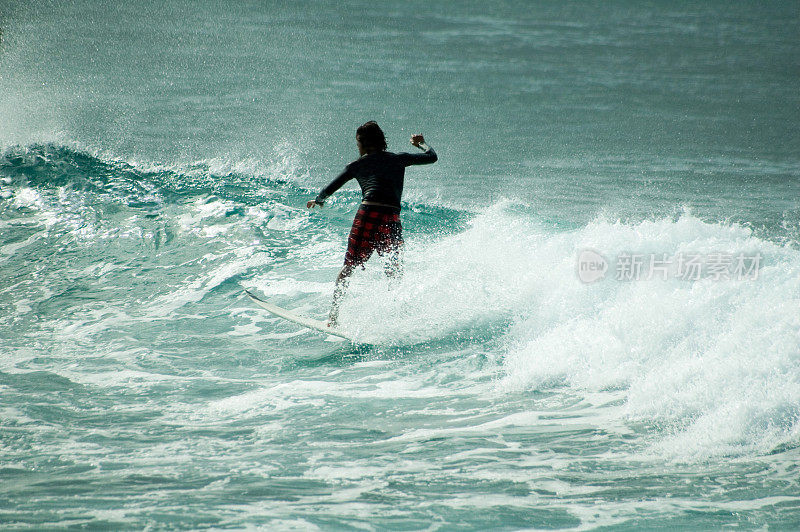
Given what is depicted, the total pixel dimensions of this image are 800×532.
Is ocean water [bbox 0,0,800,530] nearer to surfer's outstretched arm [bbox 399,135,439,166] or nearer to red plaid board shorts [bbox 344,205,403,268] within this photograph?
red plaid board shorts [bbox 344,205,403,268]

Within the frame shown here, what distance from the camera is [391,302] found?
6.16 m

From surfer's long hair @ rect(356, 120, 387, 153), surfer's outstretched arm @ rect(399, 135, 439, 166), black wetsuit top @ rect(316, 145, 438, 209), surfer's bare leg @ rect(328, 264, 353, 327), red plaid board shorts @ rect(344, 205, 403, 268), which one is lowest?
surfer's bare leg @ rect(328, 264, 353, 327)

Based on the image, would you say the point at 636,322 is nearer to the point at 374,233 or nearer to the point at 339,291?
the point at 374,233

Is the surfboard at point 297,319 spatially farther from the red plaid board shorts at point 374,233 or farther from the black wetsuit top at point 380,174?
the black wetsuit top at point 380,174

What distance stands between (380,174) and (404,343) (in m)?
1.47

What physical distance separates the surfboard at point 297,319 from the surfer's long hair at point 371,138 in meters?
1.61

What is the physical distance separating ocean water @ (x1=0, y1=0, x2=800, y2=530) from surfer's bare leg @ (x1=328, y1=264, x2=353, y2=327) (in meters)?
0.11

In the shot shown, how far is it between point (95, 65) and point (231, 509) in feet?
110

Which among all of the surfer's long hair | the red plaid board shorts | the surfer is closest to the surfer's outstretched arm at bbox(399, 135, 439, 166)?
the surfer

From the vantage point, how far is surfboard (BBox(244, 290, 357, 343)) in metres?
6.09

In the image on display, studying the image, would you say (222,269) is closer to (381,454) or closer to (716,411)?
(381,454)

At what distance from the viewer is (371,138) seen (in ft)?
19.2

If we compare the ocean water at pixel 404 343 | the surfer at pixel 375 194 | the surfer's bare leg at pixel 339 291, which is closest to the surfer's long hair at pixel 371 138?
the surfer at pixel 375 194

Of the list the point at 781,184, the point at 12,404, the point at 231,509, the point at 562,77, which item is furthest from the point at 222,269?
the point at 562,77
